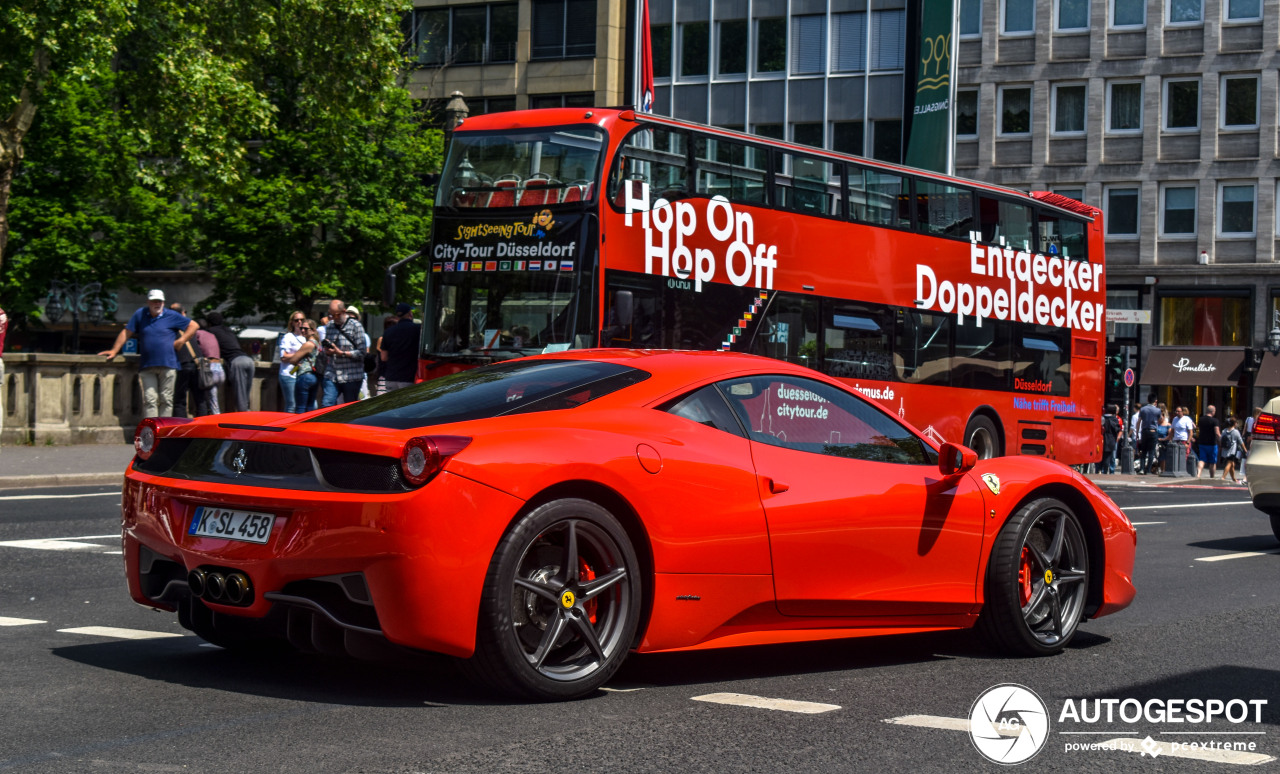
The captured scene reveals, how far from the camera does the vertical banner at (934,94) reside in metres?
32.4

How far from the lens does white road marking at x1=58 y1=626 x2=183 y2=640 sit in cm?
674

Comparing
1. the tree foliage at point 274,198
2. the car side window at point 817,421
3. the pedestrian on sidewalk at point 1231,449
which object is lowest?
the pedestrian on sidewalk at point 1231,449

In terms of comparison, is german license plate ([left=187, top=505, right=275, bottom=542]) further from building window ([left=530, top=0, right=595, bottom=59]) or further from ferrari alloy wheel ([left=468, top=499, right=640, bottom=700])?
building window ([left=530, top=0, right=595, bottom=59])

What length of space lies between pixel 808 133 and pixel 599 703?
47.2 m

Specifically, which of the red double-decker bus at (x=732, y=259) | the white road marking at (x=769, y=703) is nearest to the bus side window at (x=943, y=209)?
the red double-decker bus at (x=732, y=259)

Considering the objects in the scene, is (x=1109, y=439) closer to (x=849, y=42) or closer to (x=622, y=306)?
(x=849, y=42)

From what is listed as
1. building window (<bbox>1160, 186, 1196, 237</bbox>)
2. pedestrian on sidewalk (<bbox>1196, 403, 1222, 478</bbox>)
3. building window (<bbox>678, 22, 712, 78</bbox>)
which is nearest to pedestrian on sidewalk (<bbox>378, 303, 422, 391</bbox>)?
pedestrian on sidewalk (<bbox>1196, 403, 1222, 478</bbox>)

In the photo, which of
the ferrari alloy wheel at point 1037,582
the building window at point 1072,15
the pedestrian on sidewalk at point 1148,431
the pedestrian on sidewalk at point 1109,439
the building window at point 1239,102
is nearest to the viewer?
the ferrari alloy wheel at point 1037,582

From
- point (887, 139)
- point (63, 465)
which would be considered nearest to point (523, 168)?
point (63, 465)

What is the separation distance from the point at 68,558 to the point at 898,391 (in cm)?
1264

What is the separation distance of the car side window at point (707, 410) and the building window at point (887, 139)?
44270 mm

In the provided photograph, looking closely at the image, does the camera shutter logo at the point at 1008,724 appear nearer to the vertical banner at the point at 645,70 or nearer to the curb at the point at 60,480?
the curb at the point at 60,480

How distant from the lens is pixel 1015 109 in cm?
5125

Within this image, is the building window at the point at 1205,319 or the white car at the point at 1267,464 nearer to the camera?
the white car at the point at 1267,464
